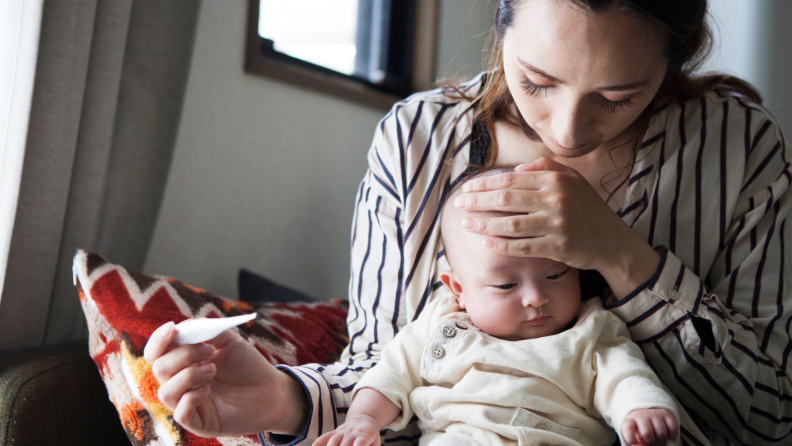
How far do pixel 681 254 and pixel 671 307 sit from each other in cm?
16

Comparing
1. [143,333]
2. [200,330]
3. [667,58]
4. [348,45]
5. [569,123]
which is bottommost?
[143,333]

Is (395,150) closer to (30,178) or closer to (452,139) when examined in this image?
(452,139)

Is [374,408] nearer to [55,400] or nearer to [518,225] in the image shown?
[518,225]

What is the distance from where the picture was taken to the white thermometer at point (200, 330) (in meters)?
0.62

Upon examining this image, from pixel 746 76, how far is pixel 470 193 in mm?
1591

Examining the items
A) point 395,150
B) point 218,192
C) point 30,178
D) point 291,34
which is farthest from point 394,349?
point 291,34

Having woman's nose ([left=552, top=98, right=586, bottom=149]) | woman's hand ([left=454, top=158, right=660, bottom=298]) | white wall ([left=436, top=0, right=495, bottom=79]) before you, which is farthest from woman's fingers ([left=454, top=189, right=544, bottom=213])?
white wall ([left=436, top=0, right=495, bottom=79])

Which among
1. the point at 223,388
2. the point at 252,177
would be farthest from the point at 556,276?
the point at 252,177

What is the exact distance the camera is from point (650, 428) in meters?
0.70

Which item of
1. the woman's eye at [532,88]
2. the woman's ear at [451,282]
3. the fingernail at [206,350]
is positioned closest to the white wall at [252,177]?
the woman's eye at [532,88]

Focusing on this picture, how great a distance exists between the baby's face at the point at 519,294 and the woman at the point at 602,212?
0.18 ft

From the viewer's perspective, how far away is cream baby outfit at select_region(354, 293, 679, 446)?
2.61ft

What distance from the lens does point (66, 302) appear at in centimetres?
129

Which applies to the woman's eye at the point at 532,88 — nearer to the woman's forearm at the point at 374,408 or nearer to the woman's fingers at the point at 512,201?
the woman's fingers at the point at 512,201
